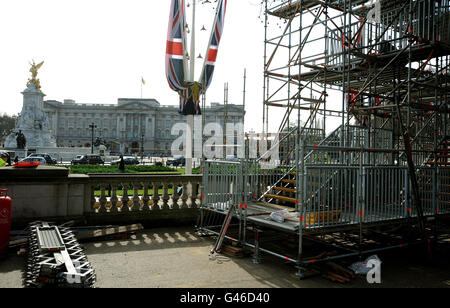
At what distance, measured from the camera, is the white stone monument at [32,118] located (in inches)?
2525

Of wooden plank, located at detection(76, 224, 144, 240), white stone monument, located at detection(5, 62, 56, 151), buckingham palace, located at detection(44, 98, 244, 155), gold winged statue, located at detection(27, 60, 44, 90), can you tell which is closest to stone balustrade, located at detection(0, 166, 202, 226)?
wooden plank, located at detection(76, 224, 144, 240)

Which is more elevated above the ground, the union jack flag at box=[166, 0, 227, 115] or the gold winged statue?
the gold winged statue

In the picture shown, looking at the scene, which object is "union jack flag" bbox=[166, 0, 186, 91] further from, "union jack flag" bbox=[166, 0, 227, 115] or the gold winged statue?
the gold winged statue

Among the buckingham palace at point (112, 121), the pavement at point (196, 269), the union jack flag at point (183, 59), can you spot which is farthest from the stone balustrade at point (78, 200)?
the buckingham palace at point (112, 121)

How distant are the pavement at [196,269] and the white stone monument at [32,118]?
2523 inches

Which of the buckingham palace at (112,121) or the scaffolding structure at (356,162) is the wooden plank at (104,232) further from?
the buckingham palace at (112,121)

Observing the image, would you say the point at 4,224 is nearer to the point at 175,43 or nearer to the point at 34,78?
the point at 175,43

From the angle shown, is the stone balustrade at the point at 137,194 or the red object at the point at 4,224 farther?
the stone balustrade at the point at 137,194

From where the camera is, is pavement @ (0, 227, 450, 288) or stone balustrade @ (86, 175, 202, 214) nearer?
pavement @ (0, 227, 450, 288)

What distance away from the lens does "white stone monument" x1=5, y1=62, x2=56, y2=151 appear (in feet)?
210

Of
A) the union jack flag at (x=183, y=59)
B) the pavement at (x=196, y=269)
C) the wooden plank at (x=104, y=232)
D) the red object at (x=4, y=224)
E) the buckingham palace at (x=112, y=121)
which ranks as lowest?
the pavement at (x=196, y=269)

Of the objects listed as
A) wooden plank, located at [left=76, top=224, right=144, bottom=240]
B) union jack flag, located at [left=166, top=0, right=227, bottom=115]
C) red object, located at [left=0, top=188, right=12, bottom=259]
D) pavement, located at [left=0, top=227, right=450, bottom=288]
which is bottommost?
pavement, located at [left=0, top=227, right=450, bottom=288]

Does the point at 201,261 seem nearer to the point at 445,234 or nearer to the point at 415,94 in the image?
the point at 445,234

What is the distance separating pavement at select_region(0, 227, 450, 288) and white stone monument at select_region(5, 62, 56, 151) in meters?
64.1
